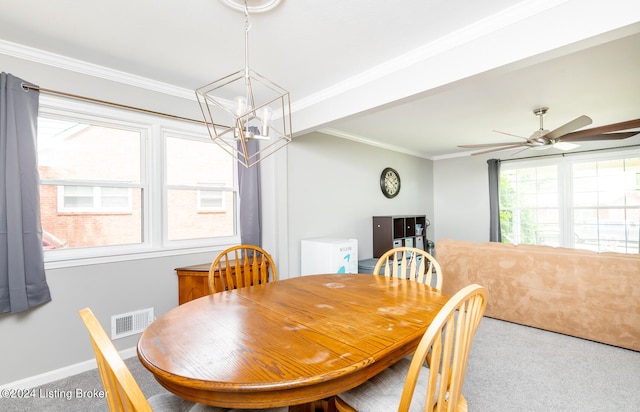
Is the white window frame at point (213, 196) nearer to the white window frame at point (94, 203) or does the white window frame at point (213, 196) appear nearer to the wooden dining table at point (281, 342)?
the white window frame at point (94, 203)

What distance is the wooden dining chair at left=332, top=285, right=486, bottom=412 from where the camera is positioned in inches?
35.0

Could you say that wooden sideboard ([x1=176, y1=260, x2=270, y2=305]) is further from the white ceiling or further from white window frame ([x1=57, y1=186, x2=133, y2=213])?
the white ceiling

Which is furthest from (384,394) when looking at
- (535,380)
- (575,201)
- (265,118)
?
(575,201)

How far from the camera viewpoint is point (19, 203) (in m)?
2.01

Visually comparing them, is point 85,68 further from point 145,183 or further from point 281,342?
point 281,342

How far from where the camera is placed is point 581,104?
324cm

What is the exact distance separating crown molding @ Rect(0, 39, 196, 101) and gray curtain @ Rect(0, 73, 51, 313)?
0.22 meters

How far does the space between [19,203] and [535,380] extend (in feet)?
12.4

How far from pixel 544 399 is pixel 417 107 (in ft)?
9.12

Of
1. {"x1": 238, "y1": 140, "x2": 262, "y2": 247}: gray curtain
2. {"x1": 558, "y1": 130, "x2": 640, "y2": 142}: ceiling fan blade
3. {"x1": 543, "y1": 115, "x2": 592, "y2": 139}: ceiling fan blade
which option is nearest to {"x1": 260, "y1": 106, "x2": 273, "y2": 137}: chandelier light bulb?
{"x1": 238, "y1": 140, "x2": 262, "y2": 247}: gray curtain

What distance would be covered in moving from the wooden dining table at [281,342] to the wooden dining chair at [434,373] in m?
0.15

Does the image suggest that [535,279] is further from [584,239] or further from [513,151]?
[513,151]

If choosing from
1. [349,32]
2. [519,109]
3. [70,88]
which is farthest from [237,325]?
[519,109]

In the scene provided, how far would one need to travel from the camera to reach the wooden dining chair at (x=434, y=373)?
89 centimetres
